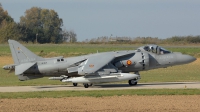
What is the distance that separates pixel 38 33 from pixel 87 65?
8004 cm

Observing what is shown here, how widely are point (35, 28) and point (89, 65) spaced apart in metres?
81.6

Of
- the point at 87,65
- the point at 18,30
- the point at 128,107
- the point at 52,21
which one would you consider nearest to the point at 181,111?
the point at 128,107

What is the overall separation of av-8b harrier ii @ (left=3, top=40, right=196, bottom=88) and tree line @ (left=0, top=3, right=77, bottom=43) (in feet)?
232

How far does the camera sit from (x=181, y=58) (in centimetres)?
2788

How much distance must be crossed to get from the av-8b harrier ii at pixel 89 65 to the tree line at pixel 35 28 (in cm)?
7066

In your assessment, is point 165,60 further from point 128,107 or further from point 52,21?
point 52,21

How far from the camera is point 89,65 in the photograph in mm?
25750

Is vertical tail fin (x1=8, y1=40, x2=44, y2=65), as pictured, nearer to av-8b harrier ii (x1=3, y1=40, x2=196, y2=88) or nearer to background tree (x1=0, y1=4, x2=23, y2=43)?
av-8b harrier ii (x1=3, y1=40, x2=196, y2=88)

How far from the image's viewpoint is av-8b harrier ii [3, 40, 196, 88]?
25.7 metres

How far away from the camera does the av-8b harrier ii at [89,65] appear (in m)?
25.7

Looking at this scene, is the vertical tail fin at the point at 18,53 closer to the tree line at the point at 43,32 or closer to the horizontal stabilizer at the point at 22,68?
the horizontal stabilizer at the point at 22,68

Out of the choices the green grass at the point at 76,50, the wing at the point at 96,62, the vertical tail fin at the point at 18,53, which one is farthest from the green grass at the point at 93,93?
the green grass at the point at 76,50

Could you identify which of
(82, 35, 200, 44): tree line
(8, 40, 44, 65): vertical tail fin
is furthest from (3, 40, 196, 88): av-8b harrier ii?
(82, 35, 200, 44): tree line

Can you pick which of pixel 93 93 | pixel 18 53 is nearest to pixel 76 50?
pixel 18 53
